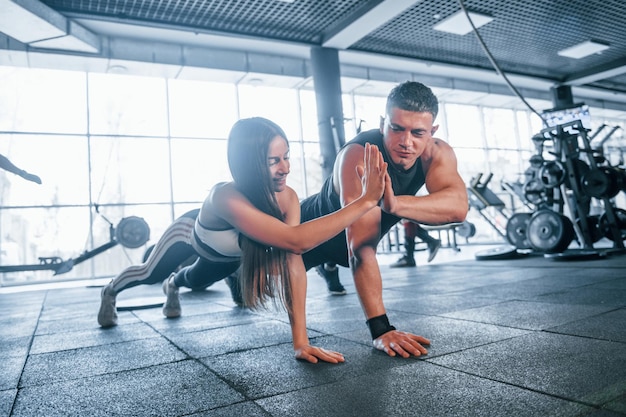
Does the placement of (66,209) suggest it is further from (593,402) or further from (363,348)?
(593,402)

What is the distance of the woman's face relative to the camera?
59.3 inches

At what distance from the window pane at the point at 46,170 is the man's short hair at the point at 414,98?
6.68 meters

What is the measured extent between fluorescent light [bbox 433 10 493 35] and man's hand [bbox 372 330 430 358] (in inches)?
218

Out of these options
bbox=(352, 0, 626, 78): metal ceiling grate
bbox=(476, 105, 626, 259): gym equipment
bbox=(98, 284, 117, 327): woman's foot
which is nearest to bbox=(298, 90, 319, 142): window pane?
bbox=(352, 0, 626, 78): metal ceiling grate

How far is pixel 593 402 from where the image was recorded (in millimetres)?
959

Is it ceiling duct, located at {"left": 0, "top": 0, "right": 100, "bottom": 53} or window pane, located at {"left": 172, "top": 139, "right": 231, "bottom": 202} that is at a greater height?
ceiling duct, located at {"left": 0, "top": 0, "right": 100, "bottom": 53}

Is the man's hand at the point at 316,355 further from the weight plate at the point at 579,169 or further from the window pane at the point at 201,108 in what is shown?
the window pane at the point at 201,108

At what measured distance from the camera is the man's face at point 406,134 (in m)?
1.61

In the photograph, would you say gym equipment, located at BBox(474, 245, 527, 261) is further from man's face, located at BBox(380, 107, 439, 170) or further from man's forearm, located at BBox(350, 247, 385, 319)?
man's forearm, located at BBox(350, 247, 385, 319)

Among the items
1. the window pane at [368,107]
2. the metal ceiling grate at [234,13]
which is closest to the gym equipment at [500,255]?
the metal ceiling grate at [234,13]

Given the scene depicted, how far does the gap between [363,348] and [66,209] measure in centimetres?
667

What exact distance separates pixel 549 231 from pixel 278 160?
421 centimetres

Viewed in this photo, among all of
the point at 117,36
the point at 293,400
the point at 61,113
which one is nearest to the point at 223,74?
the point at 117,36

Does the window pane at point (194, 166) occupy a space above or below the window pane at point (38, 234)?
above
